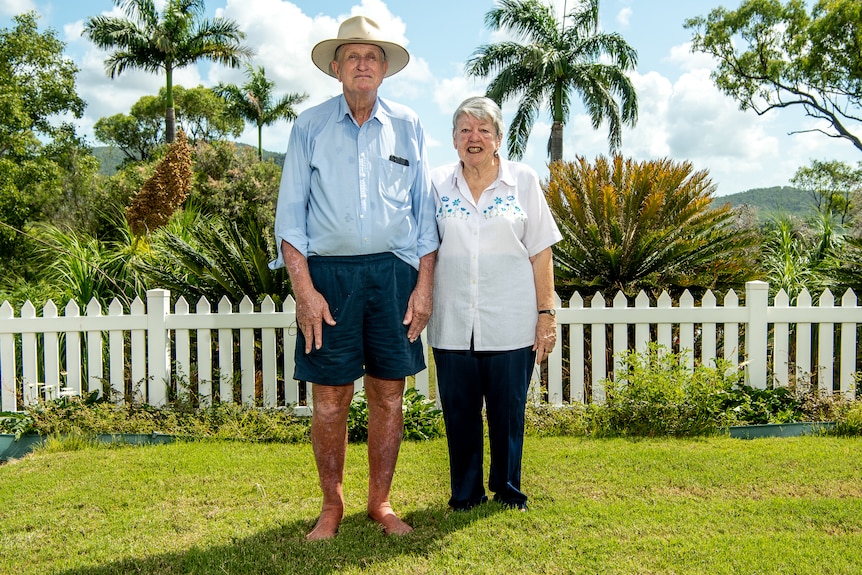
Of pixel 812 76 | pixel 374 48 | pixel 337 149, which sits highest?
pixel 812 76

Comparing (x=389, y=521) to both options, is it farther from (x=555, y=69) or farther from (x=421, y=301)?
(x=555, y=69)

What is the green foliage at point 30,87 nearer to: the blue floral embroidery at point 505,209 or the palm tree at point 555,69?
the palm tree at point 555,69

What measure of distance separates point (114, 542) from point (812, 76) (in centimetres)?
2886

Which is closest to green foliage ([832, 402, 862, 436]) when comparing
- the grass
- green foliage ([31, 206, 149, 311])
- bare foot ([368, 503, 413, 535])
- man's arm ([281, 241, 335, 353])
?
the grass

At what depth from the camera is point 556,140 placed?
27.8 m

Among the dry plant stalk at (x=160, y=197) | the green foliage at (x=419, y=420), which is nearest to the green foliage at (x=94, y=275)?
the dry plant stalk at (x=160, y=197)

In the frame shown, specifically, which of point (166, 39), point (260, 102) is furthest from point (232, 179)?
point (260, 102)

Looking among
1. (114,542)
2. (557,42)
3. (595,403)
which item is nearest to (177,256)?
(114,542)

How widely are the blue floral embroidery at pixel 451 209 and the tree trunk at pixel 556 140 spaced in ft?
81.6

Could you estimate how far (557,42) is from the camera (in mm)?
27172

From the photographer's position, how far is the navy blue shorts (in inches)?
127

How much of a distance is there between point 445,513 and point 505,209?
5.06ft

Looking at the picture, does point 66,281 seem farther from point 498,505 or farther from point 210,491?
point 498,505

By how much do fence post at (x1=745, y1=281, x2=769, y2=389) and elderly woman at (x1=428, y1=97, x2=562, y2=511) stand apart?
3.03 meters
